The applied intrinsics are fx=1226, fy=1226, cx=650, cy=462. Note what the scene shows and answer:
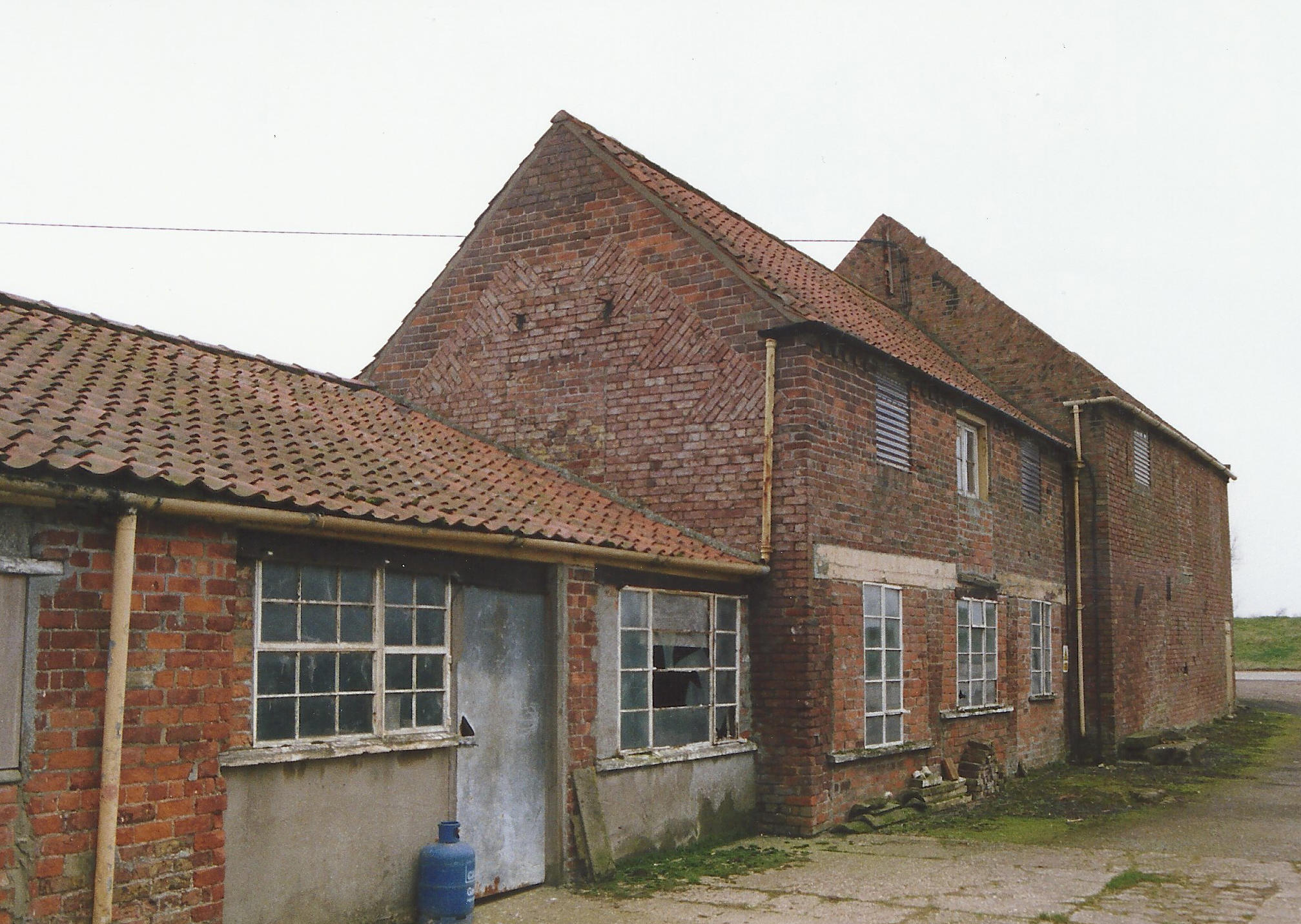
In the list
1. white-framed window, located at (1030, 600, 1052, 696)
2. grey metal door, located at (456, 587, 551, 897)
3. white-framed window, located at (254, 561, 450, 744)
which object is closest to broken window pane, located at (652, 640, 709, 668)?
grey metal door, located at (456, 587, 551, 897)

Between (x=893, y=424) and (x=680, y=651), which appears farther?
(x=893, y=424)

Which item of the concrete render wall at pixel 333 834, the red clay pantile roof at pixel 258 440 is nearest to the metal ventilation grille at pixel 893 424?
the red clay pantile roof at pixel 258 440

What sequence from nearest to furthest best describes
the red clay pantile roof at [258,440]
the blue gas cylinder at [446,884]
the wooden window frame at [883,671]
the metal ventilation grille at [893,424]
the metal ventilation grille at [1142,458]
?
the red clay pantile roof at [258,440], the blue gas cylinder at [446,884], the wooden window frame at [883,671], the metal ventilation grille at [893,424], the metal ventilation grille at [1142,458]

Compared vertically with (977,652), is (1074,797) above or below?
below

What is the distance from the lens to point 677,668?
1167 cm

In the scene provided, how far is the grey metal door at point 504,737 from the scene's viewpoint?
9.26 m

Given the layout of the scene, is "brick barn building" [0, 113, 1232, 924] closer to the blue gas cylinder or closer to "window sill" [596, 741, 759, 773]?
"window sill" [596, 741, 759, 773]

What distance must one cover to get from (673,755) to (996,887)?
3038 mm

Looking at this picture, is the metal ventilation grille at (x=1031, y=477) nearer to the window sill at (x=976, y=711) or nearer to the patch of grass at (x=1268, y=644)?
the window sill at (x=976, y=711)

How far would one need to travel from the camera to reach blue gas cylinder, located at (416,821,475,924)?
27.3ft

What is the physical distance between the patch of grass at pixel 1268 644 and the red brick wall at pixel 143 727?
165ft

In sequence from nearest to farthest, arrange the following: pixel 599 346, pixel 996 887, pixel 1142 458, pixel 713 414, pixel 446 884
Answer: pixel 446 884 < pixel 996 887 < pixel 713 414 < pixel 599 346 < pixel 1142 458

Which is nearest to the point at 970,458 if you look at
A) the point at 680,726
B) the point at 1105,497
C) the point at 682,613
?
the point at 1105,497

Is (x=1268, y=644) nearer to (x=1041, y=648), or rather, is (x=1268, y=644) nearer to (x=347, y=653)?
(x=1041, y=648)
